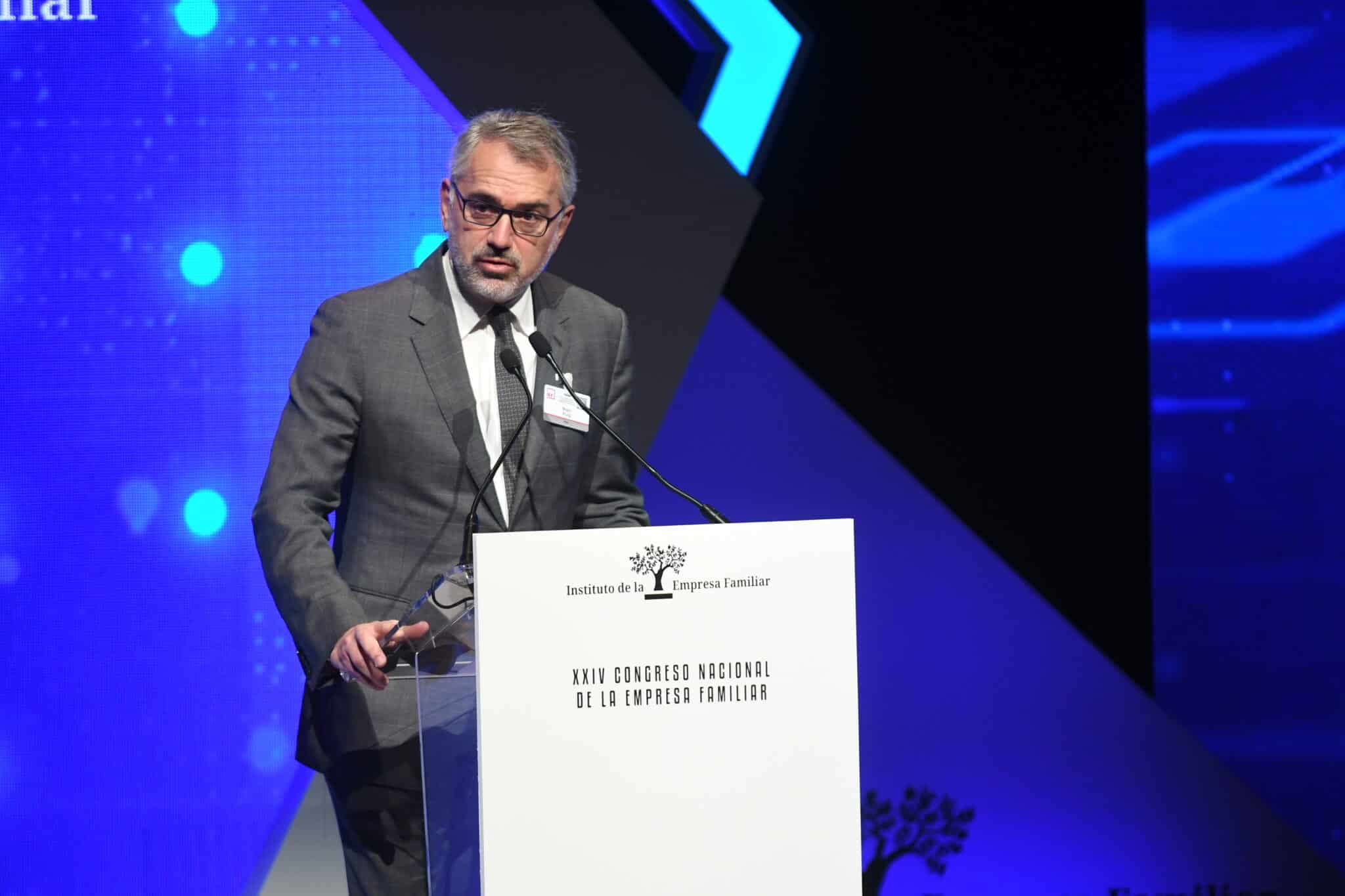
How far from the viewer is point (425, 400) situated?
2139 millimetres

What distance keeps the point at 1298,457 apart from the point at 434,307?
2.52 meters

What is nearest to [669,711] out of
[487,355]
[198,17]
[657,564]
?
[657,564]

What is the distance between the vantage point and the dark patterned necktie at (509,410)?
2143mm

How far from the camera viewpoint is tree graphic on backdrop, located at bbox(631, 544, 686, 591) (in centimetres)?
152

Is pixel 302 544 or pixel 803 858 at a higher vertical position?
pixel 302 544

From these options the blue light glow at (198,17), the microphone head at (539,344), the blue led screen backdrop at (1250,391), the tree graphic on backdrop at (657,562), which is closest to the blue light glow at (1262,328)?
the blue led screen backdrop at (1250,391)

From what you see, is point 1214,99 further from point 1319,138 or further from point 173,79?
point 173,79

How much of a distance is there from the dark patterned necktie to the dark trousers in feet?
1.49

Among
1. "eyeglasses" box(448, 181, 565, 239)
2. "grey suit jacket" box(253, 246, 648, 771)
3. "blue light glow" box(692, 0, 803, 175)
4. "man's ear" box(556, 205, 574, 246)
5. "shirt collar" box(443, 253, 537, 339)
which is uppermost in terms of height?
"blue light glow" box(692, 0, 803, 175)

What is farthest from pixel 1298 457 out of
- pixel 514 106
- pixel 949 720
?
pixel 514 106

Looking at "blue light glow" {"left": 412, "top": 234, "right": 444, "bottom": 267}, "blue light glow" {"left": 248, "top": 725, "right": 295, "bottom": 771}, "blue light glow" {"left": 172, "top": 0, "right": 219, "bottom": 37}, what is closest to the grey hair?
"blue light glow" {"left": 412, "top": 234, "right": 444, "bottom": 267}

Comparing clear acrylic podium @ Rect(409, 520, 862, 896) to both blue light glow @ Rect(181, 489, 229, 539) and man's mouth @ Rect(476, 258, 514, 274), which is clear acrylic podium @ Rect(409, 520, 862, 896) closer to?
man's mouth @ Rect(476, 258, 514, 274)

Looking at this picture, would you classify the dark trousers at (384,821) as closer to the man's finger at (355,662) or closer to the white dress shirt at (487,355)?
the man's finger at (355,662)

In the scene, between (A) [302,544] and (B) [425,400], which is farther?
(B) [425,400]
